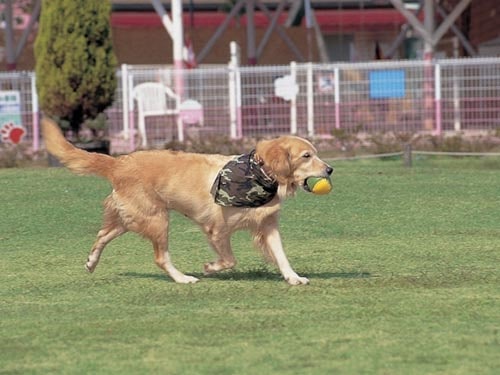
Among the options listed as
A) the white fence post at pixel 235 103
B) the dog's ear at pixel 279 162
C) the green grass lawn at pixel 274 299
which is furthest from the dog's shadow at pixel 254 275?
the white fence post at pixel 235 103

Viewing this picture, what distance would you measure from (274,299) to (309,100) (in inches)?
524

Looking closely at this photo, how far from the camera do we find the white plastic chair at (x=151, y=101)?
19.7m

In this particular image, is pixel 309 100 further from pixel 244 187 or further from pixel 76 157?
pixel 244 187

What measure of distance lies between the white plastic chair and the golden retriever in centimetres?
1148

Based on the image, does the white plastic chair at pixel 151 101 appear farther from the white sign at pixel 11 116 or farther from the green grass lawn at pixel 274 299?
the green grass lawn at pixel 274 299

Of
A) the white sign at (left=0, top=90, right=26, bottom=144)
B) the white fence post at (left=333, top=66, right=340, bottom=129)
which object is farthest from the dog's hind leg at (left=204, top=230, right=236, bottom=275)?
the white fence post at (left=333, top=66, right=340, bottom=129)

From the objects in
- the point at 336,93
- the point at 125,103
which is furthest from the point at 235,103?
the point at 125,103

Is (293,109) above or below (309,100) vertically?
below

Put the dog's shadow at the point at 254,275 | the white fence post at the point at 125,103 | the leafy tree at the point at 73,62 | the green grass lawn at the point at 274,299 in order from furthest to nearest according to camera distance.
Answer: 1. the white fence post at the point at 125,103
2. the leafy tree at the point at 73,62
3. the dog's shadow at the point at 254,275
4. the green grass lawn at the point at 274,299

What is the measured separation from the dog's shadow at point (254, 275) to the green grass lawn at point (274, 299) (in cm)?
1

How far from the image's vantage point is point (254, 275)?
26.5 ft

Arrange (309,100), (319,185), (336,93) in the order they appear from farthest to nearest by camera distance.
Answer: (309,100) → (336,93) → (319,185)

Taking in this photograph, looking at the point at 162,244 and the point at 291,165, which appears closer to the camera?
the point at 291,165

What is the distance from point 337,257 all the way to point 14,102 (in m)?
11.3
